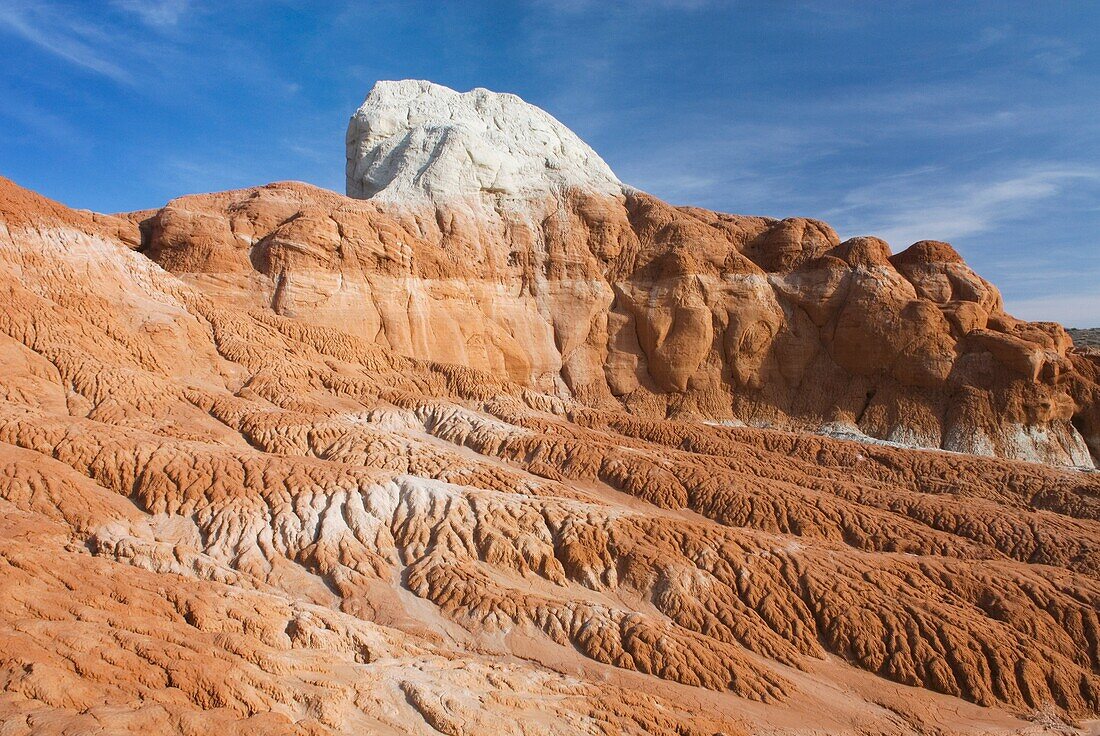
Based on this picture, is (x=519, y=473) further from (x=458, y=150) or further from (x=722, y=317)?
(x=458, y=150)

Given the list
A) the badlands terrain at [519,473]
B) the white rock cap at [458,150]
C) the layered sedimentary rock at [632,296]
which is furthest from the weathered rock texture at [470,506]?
the white rock cap at [458,150]

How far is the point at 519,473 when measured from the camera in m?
21.8

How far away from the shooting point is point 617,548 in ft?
57.1

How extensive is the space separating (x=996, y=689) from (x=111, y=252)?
2855cm

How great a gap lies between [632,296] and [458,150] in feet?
40.3

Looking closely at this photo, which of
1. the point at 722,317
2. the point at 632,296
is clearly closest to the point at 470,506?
the point at 632,296

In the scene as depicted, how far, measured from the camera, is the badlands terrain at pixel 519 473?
1098cm

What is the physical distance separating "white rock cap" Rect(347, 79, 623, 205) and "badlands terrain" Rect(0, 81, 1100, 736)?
0.41 metres

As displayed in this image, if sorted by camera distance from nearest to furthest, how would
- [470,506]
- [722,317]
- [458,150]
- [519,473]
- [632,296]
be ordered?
[470,506] → [519,473] → [722,317] → [632,296] → [458,150]

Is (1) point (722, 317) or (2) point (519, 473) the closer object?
(2) point (519, 473)

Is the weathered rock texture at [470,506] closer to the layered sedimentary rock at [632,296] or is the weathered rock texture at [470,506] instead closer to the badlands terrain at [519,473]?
the badlands terrain at [519,473]

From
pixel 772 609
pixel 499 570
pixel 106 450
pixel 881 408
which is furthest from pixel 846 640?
pixel 881 408

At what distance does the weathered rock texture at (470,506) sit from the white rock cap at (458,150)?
12.5 ft

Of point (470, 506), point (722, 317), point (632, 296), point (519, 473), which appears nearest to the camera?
point (470, 506)
